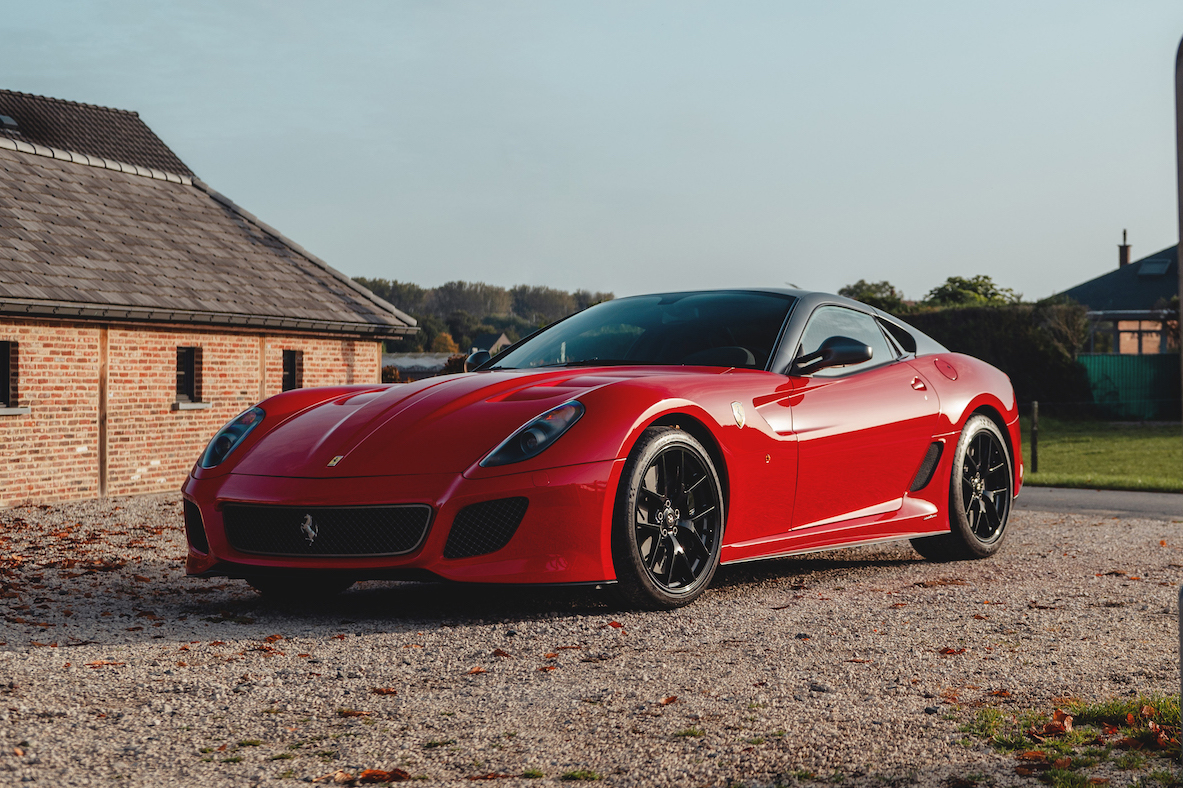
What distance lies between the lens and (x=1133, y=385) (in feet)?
114

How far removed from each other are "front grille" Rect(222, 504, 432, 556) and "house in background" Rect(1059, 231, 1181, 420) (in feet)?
90.1

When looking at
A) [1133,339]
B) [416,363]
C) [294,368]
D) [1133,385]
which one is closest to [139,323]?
[294,368]

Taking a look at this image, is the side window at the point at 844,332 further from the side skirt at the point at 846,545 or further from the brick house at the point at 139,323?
the brick house at the point at 139,323

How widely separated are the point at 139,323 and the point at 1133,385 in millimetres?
29475

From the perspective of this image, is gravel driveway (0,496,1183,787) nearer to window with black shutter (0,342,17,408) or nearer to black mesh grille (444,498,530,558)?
black mesh grille (444,498,530,558)

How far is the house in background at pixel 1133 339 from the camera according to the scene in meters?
34.5

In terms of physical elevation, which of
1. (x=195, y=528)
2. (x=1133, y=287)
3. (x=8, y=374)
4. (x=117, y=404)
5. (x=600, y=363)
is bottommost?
(x=195, y=528)

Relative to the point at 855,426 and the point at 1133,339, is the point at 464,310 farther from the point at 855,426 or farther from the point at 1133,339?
the point at 855,426

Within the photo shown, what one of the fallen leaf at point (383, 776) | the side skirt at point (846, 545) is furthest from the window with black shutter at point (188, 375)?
the fallen leaf at point (383, 776)

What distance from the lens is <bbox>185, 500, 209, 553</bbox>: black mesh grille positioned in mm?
5230

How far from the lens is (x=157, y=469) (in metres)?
14.7

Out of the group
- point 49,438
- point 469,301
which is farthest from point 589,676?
point 469,301

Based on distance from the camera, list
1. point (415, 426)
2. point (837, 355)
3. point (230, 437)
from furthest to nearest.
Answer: point (837, 355) < point (230, 437) < point (415, 426)

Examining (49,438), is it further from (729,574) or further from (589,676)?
(589,676)
